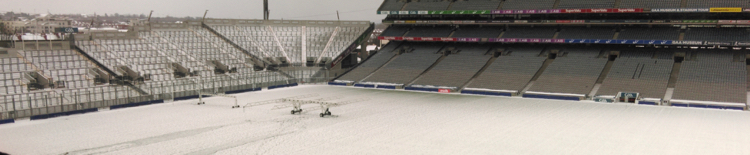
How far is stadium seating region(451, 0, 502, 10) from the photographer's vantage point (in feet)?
147

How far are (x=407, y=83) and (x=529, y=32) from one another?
11948 millimetres

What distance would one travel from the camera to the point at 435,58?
144ft

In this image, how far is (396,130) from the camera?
2102cm

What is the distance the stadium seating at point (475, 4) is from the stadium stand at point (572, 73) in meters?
7.31

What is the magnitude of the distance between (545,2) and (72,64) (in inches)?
1362

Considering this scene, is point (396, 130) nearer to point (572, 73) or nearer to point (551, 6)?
point (572, 73)

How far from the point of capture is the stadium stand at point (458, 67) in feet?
126

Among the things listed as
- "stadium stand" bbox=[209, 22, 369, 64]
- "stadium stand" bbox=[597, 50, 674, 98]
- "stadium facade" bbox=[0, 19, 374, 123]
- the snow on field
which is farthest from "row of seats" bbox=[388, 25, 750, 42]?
the snow on field

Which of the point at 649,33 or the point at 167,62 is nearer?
the point at 167,62

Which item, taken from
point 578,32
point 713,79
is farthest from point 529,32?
point 713,79

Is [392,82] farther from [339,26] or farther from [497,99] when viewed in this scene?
[339,26]

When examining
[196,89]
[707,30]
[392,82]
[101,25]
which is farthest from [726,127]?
[101,25]

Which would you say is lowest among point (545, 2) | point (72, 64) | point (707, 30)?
point (72, 64)

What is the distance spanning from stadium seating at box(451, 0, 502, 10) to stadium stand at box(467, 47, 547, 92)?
415 cm
